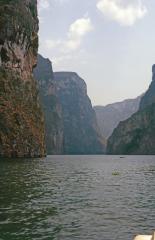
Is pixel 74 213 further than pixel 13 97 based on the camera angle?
No

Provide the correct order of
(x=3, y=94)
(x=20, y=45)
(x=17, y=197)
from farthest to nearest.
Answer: (x=20, y=45) → (x=3, y=94) → (x=17, y=197)

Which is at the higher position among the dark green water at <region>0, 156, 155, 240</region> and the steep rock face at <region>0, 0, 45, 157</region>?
the steep rock face at <region>0, 0, 45, 157</region>

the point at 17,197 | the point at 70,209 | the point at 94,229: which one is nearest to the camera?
the point at 94,229

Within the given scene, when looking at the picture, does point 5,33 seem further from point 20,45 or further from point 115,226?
point 115,226

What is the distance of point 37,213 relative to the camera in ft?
125

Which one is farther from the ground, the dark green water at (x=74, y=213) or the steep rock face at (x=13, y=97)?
the steep rock face at (x=13, y=97)

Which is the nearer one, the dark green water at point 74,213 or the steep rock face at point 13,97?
the dark green water at point 74,213

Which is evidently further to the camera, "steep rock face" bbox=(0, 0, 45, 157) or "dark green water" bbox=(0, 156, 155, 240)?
"steep rock face" bbox=(0, 0, 45, 157)

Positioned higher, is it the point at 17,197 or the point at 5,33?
the point at 5,33

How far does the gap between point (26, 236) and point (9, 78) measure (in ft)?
536

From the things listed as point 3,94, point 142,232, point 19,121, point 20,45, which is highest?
point 20,45

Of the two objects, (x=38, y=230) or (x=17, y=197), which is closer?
(x=38, y=230)

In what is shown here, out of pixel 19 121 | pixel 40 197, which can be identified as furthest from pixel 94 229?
pixel 19 121

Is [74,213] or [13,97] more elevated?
[13,97]
